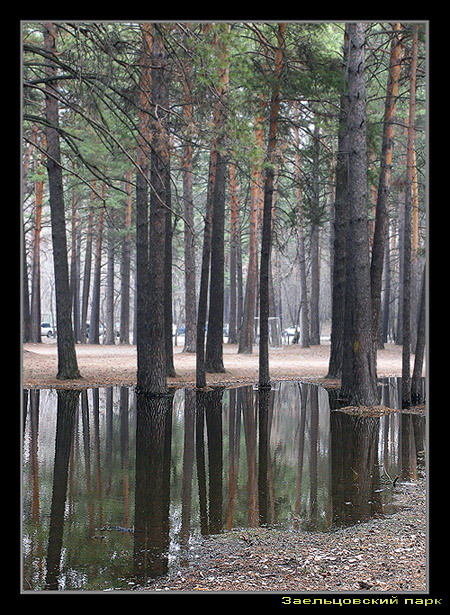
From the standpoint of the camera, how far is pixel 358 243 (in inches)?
589

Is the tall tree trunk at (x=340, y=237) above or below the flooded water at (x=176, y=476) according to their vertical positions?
above

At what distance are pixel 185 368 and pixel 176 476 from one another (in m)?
14.5

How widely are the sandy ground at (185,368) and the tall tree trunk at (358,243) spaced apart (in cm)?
566

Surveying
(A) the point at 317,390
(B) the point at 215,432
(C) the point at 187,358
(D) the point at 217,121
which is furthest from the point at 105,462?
(C) the point at 187,358

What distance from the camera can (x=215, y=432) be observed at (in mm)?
12188

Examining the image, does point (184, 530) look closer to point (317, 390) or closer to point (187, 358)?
point (317, 390)

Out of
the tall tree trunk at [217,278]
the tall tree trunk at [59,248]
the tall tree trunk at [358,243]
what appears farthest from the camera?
the tall tree trunk at [217,278]

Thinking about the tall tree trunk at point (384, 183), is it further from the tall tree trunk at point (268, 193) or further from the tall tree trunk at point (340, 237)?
the tall tree trunk at point (268, 193)

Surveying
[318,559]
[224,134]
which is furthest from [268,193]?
[318,559]

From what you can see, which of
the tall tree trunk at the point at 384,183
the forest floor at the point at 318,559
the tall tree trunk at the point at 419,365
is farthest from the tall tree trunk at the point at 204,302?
the forest floor at the point at 318,559

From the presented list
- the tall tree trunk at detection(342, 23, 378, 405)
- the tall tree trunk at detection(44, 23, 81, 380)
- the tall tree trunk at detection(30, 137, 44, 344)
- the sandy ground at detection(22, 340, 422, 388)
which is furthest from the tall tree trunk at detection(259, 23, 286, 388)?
the tall tree trunk at detection(30, 137, 44, 344)

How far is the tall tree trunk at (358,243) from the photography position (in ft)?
48.0

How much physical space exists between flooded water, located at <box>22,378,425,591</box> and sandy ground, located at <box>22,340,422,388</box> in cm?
335
